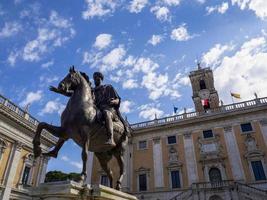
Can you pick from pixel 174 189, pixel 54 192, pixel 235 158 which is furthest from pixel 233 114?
pixel 54 192

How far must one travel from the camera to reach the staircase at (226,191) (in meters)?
20.8

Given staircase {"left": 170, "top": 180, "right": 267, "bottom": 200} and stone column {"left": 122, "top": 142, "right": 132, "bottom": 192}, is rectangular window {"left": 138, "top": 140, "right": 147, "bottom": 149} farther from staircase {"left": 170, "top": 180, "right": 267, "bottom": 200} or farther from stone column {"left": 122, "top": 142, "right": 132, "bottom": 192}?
staircase {"left": 170, "top": 180, "right": 267, "bottom": 200}

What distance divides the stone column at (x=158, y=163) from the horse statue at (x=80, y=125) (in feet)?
75.6

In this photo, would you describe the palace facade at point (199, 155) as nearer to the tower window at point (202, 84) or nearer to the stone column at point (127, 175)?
the stone column at point (127, 175)

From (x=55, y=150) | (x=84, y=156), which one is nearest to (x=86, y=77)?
(x=55, y=150)

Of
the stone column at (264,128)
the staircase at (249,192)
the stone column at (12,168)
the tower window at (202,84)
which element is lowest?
the staircase at (249,192)

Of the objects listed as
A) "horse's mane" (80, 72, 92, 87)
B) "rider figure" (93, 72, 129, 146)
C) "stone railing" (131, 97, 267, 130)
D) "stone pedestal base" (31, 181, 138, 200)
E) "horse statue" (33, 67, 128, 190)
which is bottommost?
"stone pedestal base" (31, 181, 138, 200)

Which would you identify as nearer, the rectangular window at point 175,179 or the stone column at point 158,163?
the rectangular window at point 175,179

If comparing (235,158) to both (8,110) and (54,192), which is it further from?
(54,192)

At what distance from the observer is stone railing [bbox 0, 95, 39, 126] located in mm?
20609

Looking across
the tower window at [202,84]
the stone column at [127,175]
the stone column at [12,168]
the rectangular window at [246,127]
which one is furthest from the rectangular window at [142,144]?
the tower window at [202,84]

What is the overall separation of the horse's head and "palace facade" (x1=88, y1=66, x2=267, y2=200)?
811 inches

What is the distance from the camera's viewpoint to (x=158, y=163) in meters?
28.4

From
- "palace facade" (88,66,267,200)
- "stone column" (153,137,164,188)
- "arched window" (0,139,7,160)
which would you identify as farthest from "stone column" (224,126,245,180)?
"arched window" (0,139,7,160)
